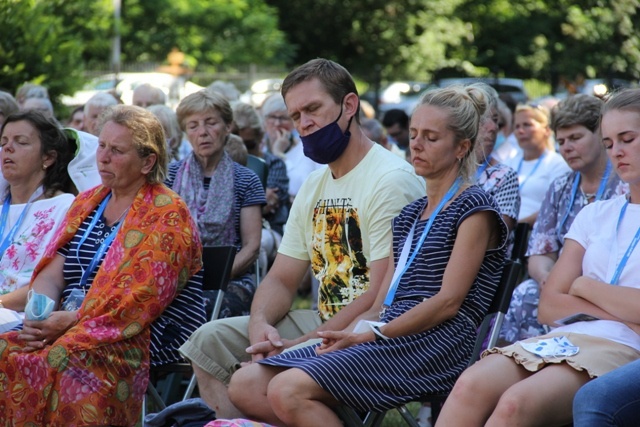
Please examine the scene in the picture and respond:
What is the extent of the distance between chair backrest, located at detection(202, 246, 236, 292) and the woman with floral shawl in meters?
0.20

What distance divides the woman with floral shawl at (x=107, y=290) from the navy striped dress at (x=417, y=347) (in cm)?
86

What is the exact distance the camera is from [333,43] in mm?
39344

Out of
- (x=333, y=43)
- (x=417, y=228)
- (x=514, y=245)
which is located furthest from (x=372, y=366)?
(x=333, y=43)

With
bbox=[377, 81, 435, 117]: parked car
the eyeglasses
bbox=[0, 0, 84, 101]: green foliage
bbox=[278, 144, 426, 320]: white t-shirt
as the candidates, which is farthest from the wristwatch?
bbox=[377, 81, 435, 117]: parked car

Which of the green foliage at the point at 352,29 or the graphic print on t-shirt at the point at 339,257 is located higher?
the graphic print on t-shirt at the point at 339,257

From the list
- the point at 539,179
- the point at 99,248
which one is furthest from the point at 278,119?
the point at 99,248

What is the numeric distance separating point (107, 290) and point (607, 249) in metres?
2.15

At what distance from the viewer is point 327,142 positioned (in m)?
4.39

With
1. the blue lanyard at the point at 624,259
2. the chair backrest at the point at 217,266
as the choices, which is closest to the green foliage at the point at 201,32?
the chair backrest at the point at 217,266

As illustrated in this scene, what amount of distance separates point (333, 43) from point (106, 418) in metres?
35.9

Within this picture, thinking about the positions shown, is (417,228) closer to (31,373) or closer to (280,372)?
(280,372)

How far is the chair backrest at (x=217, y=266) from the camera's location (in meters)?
4.90

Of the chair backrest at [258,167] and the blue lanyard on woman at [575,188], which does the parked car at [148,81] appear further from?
the blue lanyard on woman at [575,188]

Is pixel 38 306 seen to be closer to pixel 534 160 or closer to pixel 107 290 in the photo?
pixel 107 290
